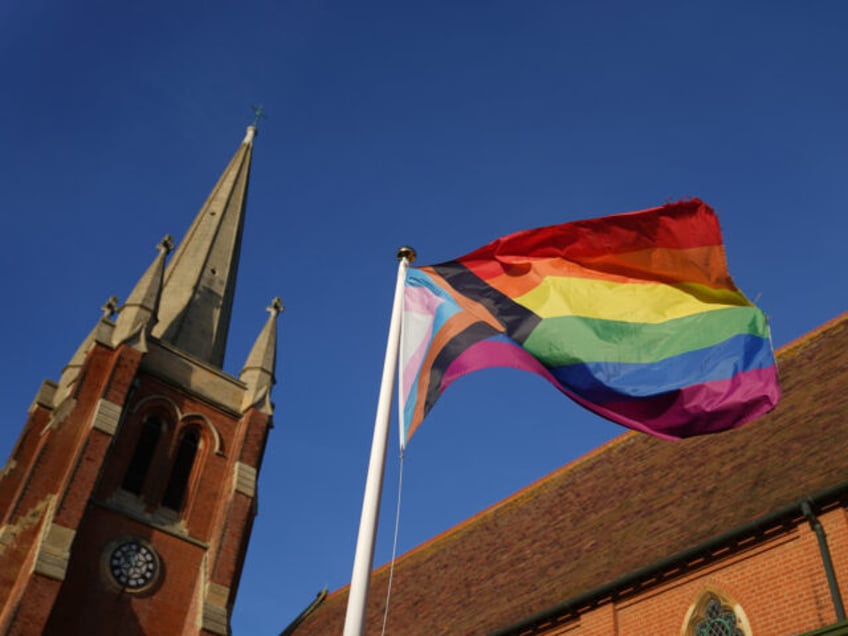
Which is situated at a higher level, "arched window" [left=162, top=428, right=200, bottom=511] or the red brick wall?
"arched window" [left=162, top=428, right=200, bottom=511]

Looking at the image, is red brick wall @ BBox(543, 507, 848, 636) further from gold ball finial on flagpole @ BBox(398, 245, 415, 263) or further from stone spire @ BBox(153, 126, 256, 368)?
stone spire @ BBox(153, 126, 256, 368)

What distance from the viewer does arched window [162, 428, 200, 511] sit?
29.0 meters

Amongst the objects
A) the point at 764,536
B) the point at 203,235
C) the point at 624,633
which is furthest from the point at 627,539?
the point at 203,235

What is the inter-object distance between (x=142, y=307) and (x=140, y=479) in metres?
5.54

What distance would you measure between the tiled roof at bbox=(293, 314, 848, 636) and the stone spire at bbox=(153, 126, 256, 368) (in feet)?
41.3

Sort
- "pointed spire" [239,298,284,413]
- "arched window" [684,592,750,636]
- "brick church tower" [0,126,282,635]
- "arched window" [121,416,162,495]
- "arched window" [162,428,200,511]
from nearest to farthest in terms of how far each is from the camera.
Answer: "arched window" [684,592,750,636] < "brick church tower" [0,126,282,635] < "arched window" [121,416,162,495] < "arched window" [162,428,200,511] < "pointed spire" [239,298,284,413]

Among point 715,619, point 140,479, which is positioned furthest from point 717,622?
point 140,479

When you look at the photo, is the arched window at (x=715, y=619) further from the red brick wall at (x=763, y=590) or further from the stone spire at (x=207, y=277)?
the stone spire at (x=207, y=277)

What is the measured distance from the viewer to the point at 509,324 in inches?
382

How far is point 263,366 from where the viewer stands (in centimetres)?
3266

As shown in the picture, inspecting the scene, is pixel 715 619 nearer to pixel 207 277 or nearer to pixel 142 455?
pixel 142 455

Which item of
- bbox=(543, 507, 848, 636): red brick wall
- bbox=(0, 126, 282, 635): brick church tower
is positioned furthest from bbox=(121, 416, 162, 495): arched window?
bbox=(543, 507, 848, 636): red brick wall

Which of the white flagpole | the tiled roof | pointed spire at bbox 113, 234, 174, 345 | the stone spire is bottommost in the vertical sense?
the white flagpole

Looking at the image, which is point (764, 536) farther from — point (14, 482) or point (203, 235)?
point (203, 235)
